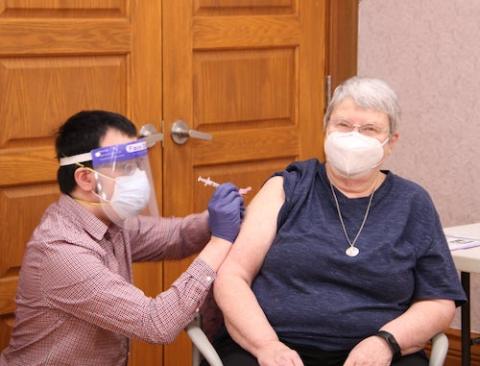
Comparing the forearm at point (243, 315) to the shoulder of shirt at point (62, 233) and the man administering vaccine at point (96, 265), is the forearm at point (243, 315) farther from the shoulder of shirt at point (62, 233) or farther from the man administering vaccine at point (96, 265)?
the shoulder of shirt at point (62, 233)

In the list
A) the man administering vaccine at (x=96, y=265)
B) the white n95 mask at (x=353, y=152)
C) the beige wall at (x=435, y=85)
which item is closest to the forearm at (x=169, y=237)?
the man administering vaccine at (x=96, y=265)

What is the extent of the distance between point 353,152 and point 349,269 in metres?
0.30

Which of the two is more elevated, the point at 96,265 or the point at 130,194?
the point at 130,194

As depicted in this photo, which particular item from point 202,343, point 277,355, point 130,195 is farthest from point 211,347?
point 130,195

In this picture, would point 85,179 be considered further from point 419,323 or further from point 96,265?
point 419,323

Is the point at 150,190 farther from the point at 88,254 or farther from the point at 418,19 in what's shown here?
the point at 418,19

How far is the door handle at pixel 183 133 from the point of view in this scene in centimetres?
325

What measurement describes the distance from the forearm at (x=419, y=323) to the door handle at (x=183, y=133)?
3.63ft

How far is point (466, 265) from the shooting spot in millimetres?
2637

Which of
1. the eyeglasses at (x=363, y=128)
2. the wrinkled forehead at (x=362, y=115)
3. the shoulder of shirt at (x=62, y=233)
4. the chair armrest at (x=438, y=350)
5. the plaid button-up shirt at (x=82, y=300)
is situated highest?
the wrinkled forehead at (x=362, y=115)

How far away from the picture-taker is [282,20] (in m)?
3.55

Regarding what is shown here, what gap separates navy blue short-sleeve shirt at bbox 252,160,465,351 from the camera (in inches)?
94.1

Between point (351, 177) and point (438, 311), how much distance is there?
0.40 m

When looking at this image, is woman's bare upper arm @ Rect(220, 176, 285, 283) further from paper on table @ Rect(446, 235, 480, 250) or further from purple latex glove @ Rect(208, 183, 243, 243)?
paper on table @ Rect(446, 235, 480, 250)
